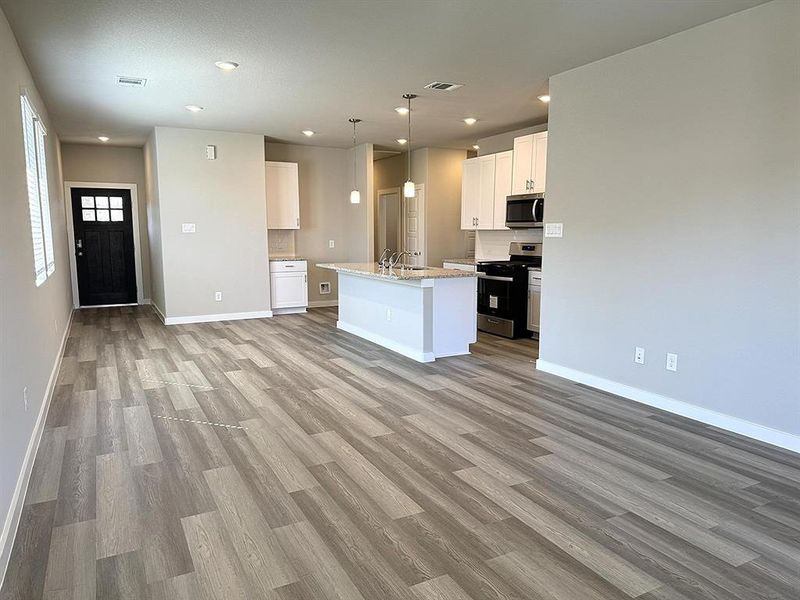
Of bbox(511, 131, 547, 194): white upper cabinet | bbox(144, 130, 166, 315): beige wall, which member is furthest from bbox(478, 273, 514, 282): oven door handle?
bbox(144, 130, 166, 315): beige wall

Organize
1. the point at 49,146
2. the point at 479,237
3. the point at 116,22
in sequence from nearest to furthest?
the point at 116,22 → the point at 49,146 → the point at 479,237

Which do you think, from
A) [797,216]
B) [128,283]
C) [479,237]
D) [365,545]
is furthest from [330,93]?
[128,283]

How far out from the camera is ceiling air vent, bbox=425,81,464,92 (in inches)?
189

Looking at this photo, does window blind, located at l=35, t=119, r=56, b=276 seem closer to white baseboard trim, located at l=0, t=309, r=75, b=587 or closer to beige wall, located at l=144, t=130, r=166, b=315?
white baseboard trim, located at l=0, t=309, r=75, b=587

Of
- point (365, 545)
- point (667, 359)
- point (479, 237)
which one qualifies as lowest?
point (365, 545)

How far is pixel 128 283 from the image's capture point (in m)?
9.28

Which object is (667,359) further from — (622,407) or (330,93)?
(330,93)

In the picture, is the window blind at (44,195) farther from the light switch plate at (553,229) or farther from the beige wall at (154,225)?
the light switch plate at (553,229)

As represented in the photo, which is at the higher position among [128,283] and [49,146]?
[49,146]

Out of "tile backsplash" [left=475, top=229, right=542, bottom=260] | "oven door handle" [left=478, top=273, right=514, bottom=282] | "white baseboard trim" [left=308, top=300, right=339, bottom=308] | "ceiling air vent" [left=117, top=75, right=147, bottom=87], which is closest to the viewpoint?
"ceiling air vent" [left=117, top=75, right=147, bottom=87]

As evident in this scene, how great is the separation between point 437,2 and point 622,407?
120 inches

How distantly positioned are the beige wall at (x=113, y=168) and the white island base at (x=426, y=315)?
17.2 ft

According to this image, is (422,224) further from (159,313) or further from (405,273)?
(159,313)

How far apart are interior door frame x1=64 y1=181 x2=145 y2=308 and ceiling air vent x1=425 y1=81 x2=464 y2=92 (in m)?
6.33
